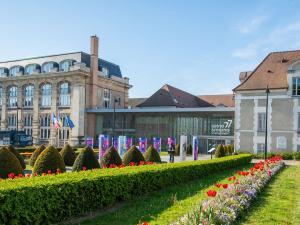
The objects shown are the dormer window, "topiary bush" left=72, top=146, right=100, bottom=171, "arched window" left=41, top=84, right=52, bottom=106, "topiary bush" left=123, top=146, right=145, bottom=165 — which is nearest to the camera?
"topiary bush" left=72, top=146, right=100, bottom=171

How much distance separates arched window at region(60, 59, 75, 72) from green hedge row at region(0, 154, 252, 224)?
45.8 metres

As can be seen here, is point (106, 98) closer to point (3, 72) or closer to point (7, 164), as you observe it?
point (3, 72)

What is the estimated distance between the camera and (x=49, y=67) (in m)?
58.2

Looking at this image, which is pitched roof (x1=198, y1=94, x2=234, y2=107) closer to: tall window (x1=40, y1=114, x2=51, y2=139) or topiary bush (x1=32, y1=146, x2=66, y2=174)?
tall window (x1=40, y1=114, x2=51, y2=139)

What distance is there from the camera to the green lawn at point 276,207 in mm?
8375

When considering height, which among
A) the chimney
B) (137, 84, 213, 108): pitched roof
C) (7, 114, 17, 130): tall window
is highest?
the chimney

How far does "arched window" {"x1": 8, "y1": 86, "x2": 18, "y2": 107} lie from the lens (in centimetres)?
6131

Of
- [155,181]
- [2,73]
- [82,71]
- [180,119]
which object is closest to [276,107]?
[180,119]

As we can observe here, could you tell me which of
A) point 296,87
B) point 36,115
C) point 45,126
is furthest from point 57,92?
point 296,87

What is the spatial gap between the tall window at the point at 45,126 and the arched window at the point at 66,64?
8.58m

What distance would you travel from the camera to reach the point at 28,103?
6019 centimetres

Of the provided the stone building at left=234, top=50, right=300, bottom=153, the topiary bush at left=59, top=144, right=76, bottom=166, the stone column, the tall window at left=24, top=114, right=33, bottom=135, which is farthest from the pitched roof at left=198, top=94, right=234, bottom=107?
the topiary bush at left=59, top=144, right=76, bottom=166

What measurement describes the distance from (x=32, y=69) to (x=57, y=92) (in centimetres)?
781

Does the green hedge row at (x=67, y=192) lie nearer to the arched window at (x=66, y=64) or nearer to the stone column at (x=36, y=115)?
the arched window at (x=66, y=64)
